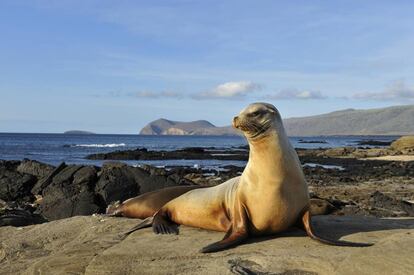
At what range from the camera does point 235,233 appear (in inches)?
233

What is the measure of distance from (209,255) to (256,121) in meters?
1.43

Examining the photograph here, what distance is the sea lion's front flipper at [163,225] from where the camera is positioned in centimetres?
666

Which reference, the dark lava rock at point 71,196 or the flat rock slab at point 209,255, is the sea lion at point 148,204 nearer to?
the flat rock slab at point 209,255

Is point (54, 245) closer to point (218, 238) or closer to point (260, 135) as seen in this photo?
point (218, 238)

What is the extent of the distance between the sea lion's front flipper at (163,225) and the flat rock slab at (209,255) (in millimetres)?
100

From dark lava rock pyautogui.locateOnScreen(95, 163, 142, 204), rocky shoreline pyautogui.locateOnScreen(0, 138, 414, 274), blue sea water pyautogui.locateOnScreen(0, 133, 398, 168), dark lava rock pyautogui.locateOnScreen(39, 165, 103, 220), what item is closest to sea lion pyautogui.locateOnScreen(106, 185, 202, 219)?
rocky shoreline pyautogui.locateOnScreen(0, 138, 414, 274)

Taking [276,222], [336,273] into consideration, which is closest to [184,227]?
[276,222]

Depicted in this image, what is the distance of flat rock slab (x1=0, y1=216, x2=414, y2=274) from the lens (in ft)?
16.5

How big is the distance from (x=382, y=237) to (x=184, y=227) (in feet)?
7.66

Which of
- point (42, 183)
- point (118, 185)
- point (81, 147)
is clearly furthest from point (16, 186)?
point (81, 147)

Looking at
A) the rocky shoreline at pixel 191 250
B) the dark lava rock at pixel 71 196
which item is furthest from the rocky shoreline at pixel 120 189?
the rocky shoreline at pixel 191 250

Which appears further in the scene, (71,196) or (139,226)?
(71,196)

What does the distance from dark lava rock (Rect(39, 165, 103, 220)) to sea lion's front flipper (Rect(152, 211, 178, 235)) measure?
21.4 feet

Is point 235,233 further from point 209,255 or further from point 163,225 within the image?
point 163,225
